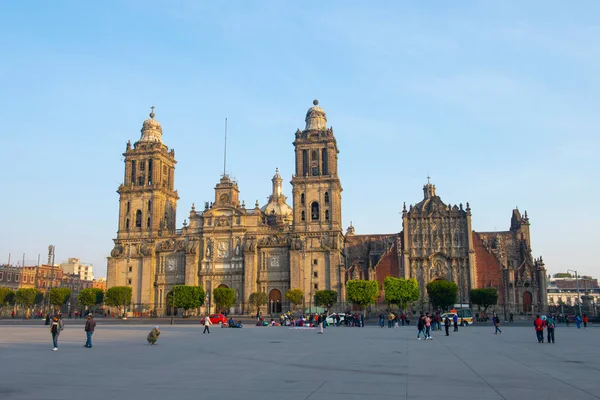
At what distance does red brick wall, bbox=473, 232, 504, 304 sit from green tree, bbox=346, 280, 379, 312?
55.6 ft

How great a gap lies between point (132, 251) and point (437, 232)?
149 feet

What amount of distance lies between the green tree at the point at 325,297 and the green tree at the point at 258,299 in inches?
297

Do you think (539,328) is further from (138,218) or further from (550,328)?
(138,218)

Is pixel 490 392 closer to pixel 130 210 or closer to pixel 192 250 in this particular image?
pixel 192 250

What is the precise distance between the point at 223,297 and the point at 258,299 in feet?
15.5

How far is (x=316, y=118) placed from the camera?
299ft

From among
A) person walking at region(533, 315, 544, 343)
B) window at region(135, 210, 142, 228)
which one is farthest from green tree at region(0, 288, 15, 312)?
person walking at region(533, 315, 544, 343)

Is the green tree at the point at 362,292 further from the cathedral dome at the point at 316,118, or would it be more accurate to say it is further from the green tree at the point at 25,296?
the green tree at the point at 25,296

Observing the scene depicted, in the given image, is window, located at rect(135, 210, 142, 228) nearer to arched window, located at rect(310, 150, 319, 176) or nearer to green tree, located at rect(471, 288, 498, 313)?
arched window, located at rect(310, 150, 319, 176)

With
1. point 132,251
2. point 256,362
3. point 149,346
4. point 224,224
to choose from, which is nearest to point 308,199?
point 224,224

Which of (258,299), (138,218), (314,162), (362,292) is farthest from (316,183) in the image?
(138,218)

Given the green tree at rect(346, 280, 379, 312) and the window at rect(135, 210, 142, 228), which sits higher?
the window at rect(135, 210, 142, 228)

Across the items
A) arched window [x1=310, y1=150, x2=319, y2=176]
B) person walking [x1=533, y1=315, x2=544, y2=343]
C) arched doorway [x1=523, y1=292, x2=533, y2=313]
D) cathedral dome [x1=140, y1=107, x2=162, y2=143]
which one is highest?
cathedral dome [x1=140, y1=107, x2=162, y2=143]

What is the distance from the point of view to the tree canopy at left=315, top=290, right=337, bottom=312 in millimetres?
78125
